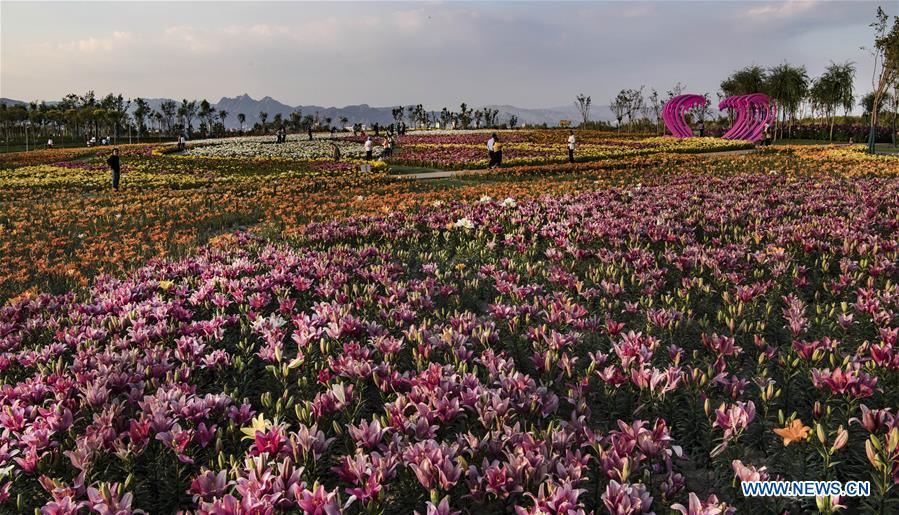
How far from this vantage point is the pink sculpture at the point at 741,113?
159 feet

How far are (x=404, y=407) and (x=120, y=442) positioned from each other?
156 cm

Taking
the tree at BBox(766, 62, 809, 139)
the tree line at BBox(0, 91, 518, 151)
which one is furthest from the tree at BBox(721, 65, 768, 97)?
the tree line at BBox(0, 91, 518, 151)

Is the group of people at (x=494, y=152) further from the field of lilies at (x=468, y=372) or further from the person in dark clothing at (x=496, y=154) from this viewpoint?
the field of lilies at (x=468, y=372)

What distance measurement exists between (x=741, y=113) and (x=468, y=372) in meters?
57.5

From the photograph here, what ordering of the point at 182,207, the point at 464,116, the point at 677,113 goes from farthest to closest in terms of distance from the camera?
the point at 464,116
the point at 677,113
the point at 182,207

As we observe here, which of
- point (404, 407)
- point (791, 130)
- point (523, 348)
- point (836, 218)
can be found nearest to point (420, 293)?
point (523, 348)

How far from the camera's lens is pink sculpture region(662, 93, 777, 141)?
159 feet

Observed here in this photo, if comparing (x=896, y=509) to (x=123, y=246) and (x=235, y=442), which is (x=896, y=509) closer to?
(x=235, y=442)

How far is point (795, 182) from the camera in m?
13.5

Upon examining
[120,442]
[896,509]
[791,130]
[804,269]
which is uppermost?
[791,130]

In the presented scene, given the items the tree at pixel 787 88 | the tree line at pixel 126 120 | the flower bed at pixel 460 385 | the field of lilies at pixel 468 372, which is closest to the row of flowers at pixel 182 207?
the field of lilies at pixel 468 372

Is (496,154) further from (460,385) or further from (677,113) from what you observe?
(677,113)

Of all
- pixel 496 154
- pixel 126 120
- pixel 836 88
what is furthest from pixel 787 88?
pixel 126 120

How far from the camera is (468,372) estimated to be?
12.9 ft
